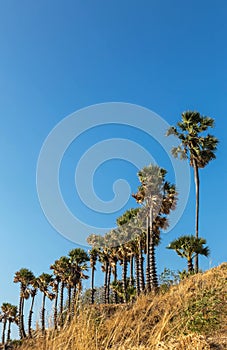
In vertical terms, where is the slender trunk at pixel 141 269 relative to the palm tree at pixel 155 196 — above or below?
below

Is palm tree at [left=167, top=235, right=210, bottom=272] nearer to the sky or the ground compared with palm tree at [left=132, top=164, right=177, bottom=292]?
nearer to the ground

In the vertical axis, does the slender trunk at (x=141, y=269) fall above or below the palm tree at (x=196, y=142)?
below

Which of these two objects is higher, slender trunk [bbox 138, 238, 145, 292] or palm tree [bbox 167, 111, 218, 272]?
palm tree [bbox 167, 111, 218, 272]

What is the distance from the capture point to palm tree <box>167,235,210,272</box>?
1223 inches

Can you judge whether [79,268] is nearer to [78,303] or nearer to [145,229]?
[145,229]

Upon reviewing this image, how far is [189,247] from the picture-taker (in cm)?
3109

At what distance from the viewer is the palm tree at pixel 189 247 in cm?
3106

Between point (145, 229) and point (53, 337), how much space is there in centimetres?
3378

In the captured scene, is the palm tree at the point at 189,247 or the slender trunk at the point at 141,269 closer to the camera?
the palm tree at the point at 189,247

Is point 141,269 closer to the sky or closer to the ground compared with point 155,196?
closer to the ground

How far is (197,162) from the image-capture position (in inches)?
1521

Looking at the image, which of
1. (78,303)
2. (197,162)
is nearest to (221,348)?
(78,303)

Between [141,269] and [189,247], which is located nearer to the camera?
[189,247]

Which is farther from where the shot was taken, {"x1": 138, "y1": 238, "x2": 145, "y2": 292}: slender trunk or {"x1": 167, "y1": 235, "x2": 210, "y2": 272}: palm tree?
{"x1": 138, "y1": 238, "x2": 145, "y2": 292}: slender trunk
